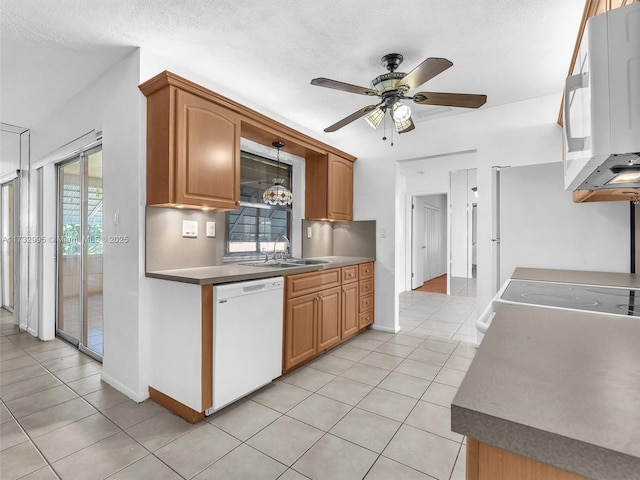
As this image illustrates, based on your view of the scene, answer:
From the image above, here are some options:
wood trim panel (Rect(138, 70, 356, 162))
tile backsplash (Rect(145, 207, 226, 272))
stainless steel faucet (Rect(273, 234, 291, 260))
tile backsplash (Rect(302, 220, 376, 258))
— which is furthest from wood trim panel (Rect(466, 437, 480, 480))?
tile backsplash (Rect(302, 220, 376, 258))

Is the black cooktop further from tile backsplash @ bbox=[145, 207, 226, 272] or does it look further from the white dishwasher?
tile backsplash @ bbox=[145, 207, 226, 272]

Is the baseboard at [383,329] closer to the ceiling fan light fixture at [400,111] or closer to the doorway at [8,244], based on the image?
the ceiling fan light fixture at [400,111]

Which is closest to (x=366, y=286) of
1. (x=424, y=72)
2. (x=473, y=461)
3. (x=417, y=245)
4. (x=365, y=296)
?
(x=365, y=296)

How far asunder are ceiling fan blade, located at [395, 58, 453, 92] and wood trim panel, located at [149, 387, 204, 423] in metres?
2.49

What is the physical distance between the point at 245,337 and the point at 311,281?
34.3 inches

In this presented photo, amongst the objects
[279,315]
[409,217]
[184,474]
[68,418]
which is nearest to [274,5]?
[279,315]

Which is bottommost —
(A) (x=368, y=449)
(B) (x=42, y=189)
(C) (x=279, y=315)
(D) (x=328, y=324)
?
(A) (x=368, y=449)

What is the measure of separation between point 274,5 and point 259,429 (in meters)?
2.57

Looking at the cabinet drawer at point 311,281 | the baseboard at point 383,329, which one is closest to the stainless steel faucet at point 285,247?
the cabinet drawer at point 311,281

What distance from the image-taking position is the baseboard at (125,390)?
2.25 metres

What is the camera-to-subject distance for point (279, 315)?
2.46m

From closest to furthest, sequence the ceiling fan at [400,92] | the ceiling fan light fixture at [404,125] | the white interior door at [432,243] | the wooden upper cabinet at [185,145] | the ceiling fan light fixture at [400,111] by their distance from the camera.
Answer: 1. the ceiling fan at [400,92]
2. the wooden upper cabinet at [185,145]
3. the ceiling fan light fixture at [400,111]
4. the ceiling fan light fixture at [404,125]
5. the white interior door at [432,243]

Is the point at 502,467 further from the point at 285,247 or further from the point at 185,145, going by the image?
the point at 285,247

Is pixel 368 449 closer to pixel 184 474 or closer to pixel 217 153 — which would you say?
pixel 184 474
